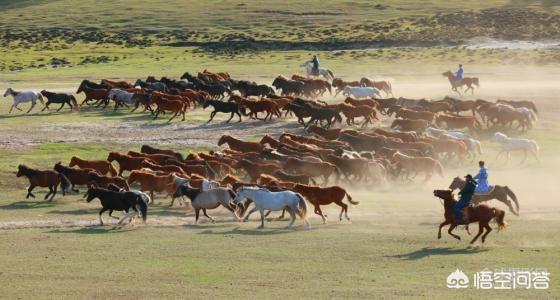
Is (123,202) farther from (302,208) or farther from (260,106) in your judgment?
(260,106)

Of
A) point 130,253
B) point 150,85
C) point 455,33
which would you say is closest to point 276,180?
point 130,253

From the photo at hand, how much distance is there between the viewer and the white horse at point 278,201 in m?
23.6

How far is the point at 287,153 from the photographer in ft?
105

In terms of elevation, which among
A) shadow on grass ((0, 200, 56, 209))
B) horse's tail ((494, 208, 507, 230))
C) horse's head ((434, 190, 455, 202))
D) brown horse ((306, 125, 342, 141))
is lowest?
brown horse ((306, 125, 342, 141))

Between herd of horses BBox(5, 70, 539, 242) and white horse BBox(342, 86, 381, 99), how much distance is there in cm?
6

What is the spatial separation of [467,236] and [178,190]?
7.97m

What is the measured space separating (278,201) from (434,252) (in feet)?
16.1

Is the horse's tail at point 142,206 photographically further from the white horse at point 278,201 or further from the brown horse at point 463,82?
the brown horse at point 463,82

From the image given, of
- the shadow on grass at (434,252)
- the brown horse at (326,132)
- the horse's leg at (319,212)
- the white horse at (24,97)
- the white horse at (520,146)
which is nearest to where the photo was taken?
the shadow on grass at (434,252)

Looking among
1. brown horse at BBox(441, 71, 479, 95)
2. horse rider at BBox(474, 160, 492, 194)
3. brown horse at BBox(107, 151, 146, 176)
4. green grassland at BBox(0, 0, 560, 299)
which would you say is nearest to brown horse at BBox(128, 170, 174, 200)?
green grassland at BBox(0, 0, 560, 299)

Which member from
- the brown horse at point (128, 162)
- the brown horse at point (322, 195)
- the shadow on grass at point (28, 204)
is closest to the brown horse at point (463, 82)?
the brown horse at point (128, 162)

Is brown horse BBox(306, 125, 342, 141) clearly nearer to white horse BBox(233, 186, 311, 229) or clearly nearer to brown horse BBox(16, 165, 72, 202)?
brown horse BBox(16, 165, 72, 202)

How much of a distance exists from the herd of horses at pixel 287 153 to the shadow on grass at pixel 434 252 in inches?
24.1

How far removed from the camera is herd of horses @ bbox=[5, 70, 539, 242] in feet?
81.2
